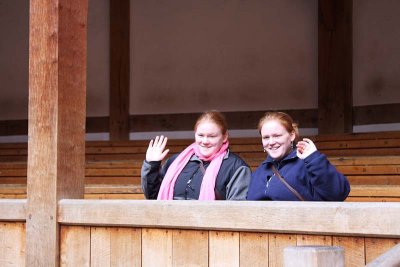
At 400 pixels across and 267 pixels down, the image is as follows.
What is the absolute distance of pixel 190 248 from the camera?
3.98 metres

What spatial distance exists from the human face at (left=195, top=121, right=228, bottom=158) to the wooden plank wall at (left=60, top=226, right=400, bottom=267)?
1.81ft

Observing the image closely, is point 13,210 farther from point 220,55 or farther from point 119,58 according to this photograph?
point 119,58

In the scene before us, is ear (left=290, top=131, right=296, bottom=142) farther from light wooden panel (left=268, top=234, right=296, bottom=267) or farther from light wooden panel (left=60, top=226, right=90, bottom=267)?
light wooden panel (left=60, top=226, right=90, bottom=267)

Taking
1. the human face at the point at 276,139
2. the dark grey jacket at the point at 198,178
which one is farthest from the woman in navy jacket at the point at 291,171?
the dark grey jacket at the point at 198,178

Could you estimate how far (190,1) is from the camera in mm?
10633

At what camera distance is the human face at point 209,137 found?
4480 millimetres

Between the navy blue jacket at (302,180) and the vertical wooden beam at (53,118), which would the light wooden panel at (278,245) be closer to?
the navy blue jacket at (302,180)

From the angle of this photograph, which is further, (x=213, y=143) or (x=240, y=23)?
(x=240, y=23)

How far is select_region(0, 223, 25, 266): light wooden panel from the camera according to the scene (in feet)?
15.3

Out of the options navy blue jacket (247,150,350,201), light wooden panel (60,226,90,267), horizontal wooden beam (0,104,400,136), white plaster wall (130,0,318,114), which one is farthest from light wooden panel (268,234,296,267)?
white plaster wall (130,0,318,114)

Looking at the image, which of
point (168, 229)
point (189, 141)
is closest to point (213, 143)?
point (168, 229)

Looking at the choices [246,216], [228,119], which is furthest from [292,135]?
[228,119]

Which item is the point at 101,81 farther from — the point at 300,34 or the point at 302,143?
the point at 302,143

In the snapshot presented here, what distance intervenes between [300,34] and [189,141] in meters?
1.70
